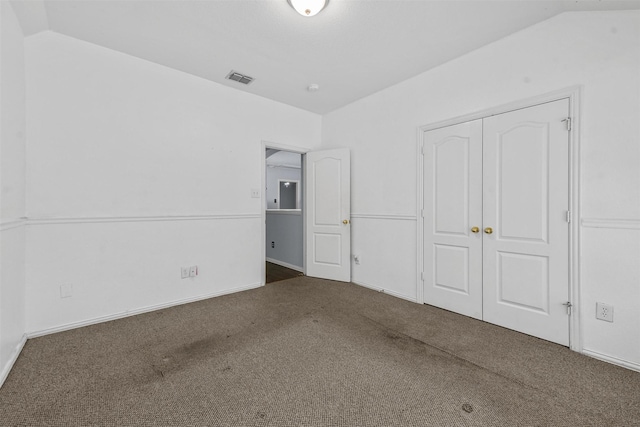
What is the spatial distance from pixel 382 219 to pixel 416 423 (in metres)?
2.38

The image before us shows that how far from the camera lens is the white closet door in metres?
2.13

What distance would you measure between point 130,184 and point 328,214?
2.43 m

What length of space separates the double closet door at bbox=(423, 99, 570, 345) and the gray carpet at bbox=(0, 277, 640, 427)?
0.30 meters

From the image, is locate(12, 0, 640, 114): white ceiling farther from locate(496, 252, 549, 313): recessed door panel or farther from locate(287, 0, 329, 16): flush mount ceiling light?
locate(496, 252, 549, 313): recessed door panel

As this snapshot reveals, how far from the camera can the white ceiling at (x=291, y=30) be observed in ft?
6.66

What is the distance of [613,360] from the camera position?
1877 mm

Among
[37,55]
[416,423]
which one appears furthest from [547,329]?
[37,55]

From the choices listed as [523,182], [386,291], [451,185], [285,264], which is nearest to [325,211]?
[386,291]

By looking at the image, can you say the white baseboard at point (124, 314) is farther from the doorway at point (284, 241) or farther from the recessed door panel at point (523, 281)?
the recessed door panel at point (523, 281)

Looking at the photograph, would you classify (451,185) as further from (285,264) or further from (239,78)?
(285,264)

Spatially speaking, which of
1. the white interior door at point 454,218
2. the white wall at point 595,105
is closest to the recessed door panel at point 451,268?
the white interior door at point 454,218

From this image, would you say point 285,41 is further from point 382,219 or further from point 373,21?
point 382,219

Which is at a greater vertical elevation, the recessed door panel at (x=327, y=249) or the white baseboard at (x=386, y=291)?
the recessed door panel at (x=327, y=249)

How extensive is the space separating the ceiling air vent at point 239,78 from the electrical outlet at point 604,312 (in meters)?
3.84
